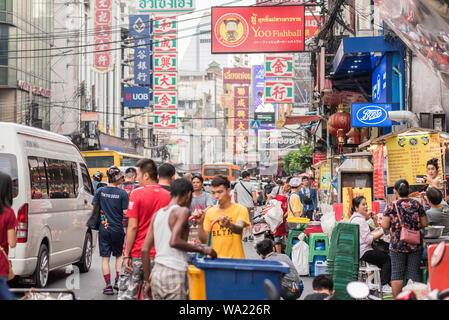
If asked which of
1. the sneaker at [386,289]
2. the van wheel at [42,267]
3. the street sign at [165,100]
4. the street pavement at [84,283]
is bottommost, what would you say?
the street pavement at [84,283]

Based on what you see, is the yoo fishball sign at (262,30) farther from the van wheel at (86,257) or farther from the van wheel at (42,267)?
the van wheel at (42,267)

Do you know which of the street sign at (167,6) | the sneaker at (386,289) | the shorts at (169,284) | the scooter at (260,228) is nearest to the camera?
the shorts at (169,284)

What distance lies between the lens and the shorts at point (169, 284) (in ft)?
16.5

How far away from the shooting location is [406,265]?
8.07 meters

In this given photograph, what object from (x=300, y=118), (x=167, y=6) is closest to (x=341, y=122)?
(x=300, y=118)

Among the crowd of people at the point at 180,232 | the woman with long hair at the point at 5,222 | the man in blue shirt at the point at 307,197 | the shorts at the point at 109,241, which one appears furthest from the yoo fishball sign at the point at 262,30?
the woman with long hair at the point at 5,222

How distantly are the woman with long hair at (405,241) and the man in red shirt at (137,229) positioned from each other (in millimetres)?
3155

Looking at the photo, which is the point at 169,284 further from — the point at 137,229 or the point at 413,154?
the point at 413,154

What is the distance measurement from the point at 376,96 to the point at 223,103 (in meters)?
138

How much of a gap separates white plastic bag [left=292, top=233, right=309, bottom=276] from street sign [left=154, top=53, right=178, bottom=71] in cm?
4357

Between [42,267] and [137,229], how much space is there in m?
3.55

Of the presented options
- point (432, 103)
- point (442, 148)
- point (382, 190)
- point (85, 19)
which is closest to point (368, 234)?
point (442, 148)

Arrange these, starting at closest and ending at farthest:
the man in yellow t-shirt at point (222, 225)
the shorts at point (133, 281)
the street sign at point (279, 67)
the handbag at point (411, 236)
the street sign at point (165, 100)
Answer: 1. the shorts at point (133, 281)
2. the man in yellow t-shirt at point (222, 225)
3. the handbag at point (411, 236)
4. the street sign at point (279, 67)
5. the street sign at point (165, 100)
